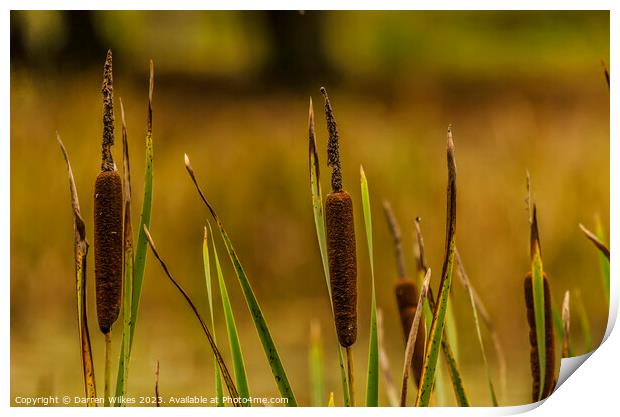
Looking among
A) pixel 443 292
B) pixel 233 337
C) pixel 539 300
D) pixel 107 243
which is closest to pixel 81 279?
pixel 107 243

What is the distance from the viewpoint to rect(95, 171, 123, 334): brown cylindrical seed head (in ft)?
2.59

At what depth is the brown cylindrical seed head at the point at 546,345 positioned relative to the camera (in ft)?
3.01

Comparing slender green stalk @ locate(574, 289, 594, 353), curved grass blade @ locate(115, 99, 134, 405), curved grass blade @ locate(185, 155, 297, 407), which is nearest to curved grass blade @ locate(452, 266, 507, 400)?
slender green stalk @ locate(574, 289, 594, 353)

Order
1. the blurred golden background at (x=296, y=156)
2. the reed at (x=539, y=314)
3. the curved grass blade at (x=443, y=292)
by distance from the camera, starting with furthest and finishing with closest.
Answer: the blurred golden background at (x=296, y=156)
the reed at (x=539, y=314)
the curved grass blade at (x=443, y=292)

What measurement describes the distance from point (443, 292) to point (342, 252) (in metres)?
0.13

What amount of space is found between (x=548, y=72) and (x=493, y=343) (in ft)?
1.42

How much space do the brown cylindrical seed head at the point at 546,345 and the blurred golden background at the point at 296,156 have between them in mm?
73

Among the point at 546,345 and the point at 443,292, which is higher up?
the point at 443,292

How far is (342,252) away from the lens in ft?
2.60

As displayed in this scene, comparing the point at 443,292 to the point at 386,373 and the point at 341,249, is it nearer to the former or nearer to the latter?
the point at 341,249

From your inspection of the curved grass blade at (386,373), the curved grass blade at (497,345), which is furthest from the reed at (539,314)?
the curved grass blade at (386,373)

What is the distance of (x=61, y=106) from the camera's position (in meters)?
1.03

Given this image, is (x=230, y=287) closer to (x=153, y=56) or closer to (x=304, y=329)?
(x=304, y=329)

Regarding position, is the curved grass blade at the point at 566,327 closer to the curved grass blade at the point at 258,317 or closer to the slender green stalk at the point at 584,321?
the slender green stalk at the point at 584,321
